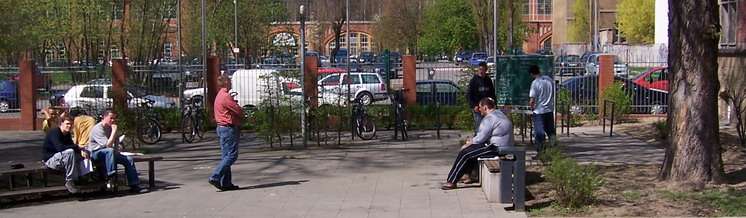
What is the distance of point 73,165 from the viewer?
11.4 meters

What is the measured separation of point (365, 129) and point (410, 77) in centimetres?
449

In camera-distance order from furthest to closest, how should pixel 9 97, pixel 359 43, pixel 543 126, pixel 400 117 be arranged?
pixel 359 43
pixel 9 97
pixel 400 117
pixel 543 126

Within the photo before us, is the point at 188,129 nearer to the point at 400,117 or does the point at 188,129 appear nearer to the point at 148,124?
the point at 148,124

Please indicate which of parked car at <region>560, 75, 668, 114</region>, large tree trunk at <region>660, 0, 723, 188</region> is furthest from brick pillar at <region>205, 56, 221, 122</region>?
large tree trunk at <region>660, 0, 723, 188</region>

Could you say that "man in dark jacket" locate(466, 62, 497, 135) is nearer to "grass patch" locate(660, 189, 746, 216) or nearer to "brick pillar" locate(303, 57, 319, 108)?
"brick pillar" locate(303, 57, 319, 108)

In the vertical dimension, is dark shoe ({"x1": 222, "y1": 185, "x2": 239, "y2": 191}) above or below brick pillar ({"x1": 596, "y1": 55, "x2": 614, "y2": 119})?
below

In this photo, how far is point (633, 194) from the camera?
10.8 meters

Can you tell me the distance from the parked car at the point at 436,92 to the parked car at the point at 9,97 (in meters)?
10.8

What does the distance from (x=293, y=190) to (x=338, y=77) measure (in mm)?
14122

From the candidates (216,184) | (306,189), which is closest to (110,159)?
(216,184)

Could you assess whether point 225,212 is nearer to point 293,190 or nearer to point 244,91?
point 293,190

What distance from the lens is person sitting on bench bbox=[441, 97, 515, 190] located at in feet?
38.5

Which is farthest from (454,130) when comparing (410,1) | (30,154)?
(410,1)

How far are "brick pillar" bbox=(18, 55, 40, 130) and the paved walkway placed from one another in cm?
610
